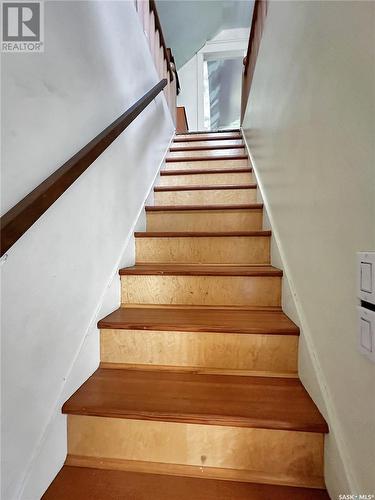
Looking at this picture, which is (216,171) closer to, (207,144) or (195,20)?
(207,144)

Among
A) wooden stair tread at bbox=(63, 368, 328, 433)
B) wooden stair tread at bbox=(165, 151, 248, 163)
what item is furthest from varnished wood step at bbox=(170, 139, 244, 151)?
wooden stair tread at bbox=(63, 368, 328, 433)

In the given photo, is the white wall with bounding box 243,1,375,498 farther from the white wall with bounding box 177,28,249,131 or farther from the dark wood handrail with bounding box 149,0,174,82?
the white wall with bounding box 177,28,249,131

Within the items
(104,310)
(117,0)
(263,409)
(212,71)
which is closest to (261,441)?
(263,409)

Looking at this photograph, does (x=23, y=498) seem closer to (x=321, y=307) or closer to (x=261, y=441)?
(x=261, y=441)

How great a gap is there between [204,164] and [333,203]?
72.3 inches

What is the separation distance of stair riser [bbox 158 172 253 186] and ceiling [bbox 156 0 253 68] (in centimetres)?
312

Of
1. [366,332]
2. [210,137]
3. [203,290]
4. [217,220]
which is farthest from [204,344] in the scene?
[210,137]

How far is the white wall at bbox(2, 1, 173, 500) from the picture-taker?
658mm

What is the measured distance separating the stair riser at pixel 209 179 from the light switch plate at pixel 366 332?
1.69 m

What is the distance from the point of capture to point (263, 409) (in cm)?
81

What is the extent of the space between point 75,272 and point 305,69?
108cm

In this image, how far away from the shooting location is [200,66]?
4.99 m

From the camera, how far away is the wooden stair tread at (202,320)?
39.8 inches

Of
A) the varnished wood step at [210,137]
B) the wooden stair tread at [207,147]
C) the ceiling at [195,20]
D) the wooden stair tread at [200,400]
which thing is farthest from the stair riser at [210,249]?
the ceiling at [195,20]
